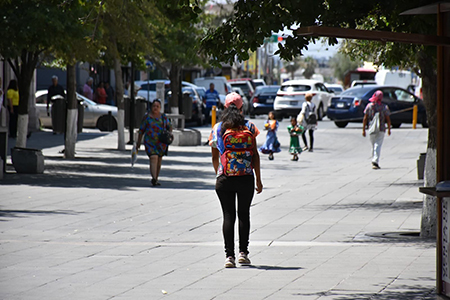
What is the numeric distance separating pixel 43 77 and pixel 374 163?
91.7 feet

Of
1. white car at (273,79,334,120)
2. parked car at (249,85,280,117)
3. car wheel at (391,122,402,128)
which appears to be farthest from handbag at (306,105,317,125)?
parked car at (249,85,280,117)

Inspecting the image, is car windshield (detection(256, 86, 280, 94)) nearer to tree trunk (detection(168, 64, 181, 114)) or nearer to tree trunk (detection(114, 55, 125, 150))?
tree trunk (detection(168, 64, 181, 114))

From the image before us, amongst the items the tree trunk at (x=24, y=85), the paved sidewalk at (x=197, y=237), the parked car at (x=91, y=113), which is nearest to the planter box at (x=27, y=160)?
the paved sidewalk at (x=197, y=237)

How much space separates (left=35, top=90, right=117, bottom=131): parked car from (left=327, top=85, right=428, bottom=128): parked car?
8.88m

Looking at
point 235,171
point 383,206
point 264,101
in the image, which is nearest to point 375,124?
point 383,206

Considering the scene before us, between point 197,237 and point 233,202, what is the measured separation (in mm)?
1829

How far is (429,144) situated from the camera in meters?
10.5

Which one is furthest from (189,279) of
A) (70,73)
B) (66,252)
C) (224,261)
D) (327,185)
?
(70,73)

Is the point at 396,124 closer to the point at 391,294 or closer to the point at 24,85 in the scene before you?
the point at 24,85

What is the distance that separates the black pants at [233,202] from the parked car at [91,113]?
24.3 meters

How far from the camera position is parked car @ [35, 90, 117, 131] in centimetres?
3234

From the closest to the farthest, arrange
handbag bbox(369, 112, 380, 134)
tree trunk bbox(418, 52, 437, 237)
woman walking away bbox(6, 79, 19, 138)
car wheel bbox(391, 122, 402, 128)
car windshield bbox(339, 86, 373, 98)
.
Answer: tree trunk bbox(418, 52, 437, 237), handbag bbox(369, 112, 380, 134), woman walking away bbox(6, 79, 19, 138), car wheel bbox(391, 122, 402, 128), car windshield bbox(339, 86, 373, 98)

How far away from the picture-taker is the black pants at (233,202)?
8133 mm

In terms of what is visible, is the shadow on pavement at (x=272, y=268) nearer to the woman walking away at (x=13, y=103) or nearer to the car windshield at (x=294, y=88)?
the woman walking away at (x=13, y=103)
